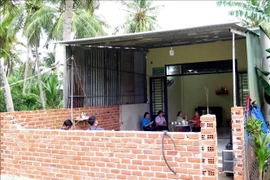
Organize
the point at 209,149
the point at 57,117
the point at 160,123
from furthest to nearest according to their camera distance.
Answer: the point at 160,123 → the point at 57,117 → the point at 209,149

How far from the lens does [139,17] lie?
22.6 m

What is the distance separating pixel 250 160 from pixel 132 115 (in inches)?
206

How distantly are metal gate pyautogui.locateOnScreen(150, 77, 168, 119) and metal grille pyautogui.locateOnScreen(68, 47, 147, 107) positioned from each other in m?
0.33

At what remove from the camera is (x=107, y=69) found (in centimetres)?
960

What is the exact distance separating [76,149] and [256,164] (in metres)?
3.33

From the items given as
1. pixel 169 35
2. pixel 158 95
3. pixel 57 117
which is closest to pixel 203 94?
pixel 158 95

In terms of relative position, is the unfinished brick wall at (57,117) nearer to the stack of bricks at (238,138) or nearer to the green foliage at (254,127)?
the stack of bricks at (238,138)

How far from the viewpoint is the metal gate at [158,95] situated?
11461 mm

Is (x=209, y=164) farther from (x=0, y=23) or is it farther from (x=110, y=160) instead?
(x=0, y=23)

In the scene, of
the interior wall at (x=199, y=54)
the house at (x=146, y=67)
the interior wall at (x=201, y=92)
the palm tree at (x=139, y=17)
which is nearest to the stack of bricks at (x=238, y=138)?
the house at (x=146, y=67)

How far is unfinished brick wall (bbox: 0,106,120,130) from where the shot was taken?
6492 mm

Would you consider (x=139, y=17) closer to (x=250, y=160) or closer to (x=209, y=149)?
(x=250, y=160)

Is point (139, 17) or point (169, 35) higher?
point (139, 17)

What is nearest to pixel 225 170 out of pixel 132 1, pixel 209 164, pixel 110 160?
pixel 209 164
